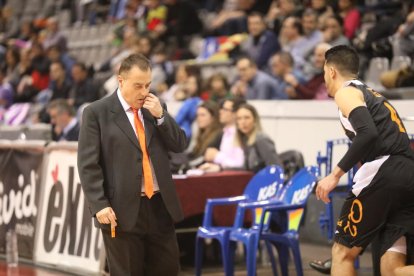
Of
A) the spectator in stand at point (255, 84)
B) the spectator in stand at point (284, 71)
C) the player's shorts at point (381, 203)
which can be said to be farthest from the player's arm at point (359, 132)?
the spectator in stand at point (255, 84)

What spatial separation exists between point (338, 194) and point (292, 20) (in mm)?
4828

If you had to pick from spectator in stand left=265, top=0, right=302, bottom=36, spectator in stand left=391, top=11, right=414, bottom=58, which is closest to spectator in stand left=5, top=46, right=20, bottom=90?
spectator in stand left=265, top=0, right=302, bottom=36

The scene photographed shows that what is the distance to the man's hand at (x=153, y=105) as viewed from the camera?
584cm

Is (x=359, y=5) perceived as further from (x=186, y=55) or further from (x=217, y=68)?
(x=186, y=55)

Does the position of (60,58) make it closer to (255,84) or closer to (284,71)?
(255,84)

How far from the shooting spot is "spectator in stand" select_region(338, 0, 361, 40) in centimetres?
1242

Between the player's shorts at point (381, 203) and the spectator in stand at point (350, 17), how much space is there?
6793 mm

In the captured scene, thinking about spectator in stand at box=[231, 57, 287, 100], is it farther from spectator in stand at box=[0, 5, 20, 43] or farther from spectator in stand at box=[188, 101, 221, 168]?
spectator in stand at box=[0, 5, 20, 43]

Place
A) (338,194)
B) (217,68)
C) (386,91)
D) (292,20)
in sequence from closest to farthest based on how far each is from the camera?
(338,194) < (386,91) < (292,20) < (217,68)

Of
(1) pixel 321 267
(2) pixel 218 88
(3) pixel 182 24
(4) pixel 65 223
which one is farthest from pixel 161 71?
(1) pixel 321 267

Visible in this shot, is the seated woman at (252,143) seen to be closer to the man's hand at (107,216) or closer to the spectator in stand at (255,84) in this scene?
the spectator in stand at (255,84)

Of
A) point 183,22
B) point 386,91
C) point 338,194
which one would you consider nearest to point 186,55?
point 183,22

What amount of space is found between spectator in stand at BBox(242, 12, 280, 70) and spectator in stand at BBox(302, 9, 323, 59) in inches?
25.2

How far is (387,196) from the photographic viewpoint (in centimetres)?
575
